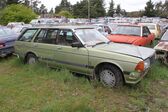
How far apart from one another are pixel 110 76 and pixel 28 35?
11.9ft

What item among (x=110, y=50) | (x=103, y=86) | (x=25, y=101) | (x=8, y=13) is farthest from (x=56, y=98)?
(x=8, y=13)

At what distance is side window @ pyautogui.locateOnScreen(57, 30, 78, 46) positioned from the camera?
272 inches

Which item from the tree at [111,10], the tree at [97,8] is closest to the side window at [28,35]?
the tree at [97,8]

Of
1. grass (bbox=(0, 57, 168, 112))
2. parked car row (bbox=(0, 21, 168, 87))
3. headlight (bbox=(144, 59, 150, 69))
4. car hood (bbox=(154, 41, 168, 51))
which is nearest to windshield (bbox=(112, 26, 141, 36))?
parked car row (bbox=(0, 21, 168, 87))

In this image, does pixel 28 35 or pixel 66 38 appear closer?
pixel 66 38

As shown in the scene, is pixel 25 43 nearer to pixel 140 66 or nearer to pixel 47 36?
pixel 47 36

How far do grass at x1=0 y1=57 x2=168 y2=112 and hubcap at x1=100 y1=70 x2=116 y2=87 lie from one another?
185 mm

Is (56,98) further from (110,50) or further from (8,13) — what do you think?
(8,13)

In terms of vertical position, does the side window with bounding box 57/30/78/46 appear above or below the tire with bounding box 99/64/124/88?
above

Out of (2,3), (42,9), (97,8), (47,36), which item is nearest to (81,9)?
(97,8)

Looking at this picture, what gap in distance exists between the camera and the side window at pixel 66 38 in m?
6.91

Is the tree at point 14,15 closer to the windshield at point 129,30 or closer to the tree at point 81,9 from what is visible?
the tree at point 81,9

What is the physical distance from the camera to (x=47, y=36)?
7605 millimetres

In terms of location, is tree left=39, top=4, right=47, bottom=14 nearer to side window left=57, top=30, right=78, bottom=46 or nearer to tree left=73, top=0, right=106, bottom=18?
tree left=73, top=0, right=106, bottom=18
